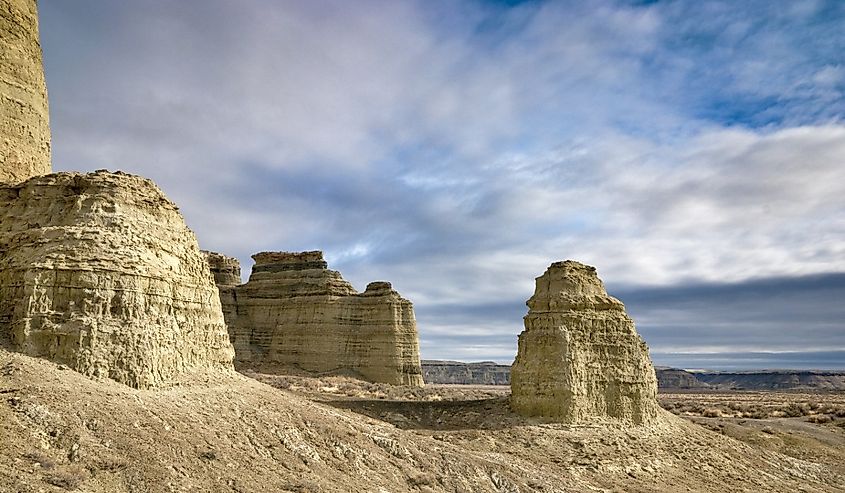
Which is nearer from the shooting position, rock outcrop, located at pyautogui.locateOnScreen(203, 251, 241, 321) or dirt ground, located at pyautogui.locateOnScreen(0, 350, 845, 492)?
dirt ground, located at pyautogui.locateOnScreen(0, 350, 845, 492)

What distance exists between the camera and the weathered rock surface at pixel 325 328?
188 feet

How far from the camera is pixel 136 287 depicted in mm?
16672

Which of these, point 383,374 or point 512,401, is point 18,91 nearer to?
point 512,401

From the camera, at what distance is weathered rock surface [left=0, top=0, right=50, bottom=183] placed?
19.7 m

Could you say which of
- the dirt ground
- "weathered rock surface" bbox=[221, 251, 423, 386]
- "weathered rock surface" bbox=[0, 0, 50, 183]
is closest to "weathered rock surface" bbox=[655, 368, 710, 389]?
"weathered rock surface" bbox=[221, 251, 423, 386]

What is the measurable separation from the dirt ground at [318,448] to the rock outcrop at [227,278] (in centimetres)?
3162

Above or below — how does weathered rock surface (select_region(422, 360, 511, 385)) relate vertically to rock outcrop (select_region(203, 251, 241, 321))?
below

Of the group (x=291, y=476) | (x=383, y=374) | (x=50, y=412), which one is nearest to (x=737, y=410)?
(x=383, y=374)

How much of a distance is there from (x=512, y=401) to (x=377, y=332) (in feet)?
91.6

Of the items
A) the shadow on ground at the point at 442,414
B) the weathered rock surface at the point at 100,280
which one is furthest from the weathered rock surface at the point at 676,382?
the weathered rock surface at the point at 100,280

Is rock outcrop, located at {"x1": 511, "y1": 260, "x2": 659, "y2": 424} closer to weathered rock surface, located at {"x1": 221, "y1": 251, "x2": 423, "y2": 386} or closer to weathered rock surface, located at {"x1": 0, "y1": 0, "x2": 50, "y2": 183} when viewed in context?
weathered rock surface, located at {"x1": 0, "y1": 0, "x2": 50, "y2": 183}

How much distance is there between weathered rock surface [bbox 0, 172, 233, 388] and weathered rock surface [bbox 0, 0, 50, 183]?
2138 millimetres

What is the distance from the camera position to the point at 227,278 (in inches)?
2643

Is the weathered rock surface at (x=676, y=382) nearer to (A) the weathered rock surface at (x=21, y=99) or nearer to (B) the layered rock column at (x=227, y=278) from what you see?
(B) the layered rock column at (x=227, y=278)
